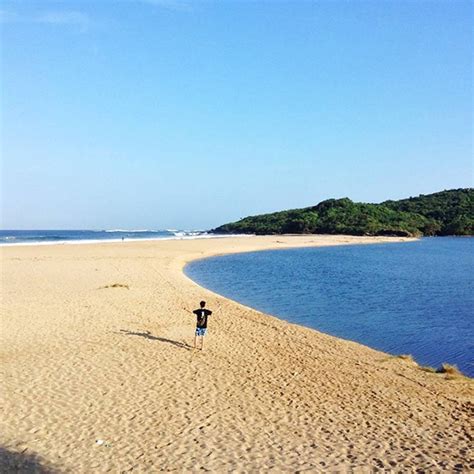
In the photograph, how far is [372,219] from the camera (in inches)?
5379

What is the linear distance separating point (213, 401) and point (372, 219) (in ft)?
433

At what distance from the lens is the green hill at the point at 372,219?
429ft

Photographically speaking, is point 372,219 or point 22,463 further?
point 372,219

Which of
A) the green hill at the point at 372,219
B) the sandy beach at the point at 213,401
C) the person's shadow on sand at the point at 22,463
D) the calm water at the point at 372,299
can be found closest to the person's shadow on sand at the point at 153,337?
the sandy beach at the point at 213,401

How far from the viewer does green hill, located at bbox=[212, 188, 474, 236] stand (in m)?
131

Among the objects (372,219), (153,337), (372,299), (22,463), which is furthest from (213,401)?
(372,219)

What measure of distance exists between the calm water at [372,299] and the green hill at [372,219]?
83003 millimetres

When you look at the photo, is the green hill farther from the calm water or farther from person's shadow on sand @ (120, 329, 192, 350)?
person's shadow on sand @ (120, 329, 192, 350)

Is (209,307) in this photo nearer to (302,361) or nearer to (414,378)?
(302,361)

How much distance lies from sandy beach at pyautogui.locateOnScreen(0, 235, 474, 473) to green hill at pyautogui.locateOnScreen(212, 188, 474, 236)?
370 ft

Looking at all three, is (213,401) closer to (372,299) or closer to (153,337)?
(153,337)

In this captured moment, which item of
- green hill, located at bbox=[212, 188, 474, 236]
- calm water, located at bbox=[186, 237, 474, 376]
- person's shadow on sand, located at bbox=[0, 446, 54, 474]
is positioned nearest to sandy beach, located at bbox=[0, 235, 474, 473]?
person's shadow on sand, located at bbox=[0, 446, 54, 474]

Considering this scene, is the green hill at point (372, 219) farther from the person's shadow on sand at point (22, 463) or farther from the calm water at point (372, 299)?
the person's shadow on sand at point (22, 463)

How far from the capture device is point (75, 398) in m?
10.4
